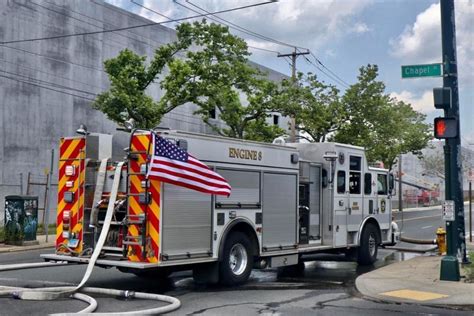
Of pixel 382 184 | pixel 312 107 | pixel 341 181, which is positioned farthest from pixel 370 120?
pixel 341 181

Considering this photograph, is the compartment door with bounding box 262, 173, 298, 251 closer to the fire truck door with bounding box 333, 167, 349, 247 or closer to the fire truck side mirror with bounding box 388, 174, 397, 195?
the fire truck door with bounding box 333, 167, 349, 247

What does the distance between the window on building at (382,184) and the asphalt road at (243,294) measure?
2.35 m

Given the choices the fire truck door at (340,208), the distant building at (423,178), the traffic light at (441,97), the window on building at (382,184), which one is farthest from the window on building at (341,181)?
the distant building at (423,178)

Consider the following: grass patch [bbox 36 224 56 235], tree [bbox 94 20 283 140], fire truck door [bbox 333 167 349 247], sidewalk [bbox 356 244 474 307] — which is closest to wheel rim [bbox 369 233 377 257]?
fire truck door [bbox 333 167 349 247]

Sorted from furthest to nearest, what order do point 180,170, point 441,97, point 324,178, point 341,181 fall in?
point 341,181 → point 324,178 → point 441,97 → point 180,170

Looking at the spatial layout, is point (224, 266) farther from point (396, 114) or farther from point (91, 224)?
point (396, 114)

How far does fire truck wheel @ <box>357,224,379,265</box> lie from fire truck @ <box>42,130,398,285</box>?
1.93 metres

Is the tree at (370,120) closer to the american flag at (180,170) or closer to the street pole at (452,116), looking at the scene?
the street pole at (452,116)

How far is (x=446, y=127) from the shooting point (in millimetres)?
11844

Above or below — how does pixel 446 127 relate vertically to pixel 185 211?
above

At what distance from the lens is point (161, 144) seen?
9.98 meters

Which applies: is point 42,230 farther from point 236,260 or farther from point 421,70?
point 421,70

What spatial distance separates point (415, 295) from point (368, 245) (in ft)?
16.5

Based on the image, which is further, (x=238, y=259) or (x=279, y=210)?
(x=279, y=210)
